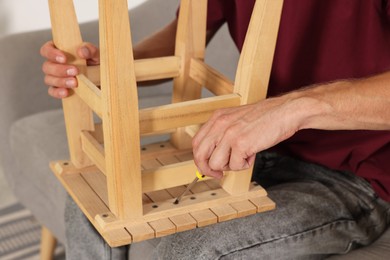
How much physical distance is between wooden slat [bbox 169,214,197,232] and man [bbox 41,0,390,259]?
3.1 inches

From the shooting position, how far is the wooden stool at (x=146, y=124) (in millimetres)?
1048

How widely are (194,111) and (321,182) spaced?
1.31 ft

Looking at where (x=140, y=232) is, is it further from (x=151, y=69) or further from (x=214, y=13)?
(x=214, y=13)

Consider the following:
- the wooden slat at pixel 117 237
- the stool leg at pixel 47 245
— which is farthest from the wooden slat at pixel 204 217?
the stool leg at pixel 47 245

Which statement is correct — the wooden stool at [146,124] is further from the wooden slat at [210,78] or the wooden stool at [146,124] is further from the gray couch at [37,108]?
the gray couch at [37,108]

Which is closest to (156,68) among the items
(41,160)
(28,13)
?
(41,160)

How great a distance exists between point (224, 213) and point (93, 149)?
235 millimetres

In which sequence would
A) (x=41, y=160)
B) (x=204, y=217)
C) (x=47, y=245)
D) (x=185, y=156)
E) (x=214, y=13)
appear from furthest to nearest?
(x=47, y=245) → (x=41, y=160) → (x=214, y=13) → (x=185, y=156) → (x=204, y=217)

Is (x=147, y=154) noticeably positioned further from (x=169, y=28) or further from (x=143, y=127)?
(x=169, y=28)

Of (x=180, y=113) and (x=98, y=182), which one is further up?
(x=180, y=113)

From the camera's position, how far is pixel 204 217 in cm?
117

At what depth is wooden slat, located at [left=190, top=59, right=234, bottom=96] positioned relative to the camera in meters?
1.26

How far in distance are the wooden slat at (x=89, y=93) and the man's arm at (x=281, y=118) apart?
0.15 m

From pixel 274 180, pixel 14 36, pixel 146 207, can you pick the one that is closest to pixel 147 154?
pixel 146 207
